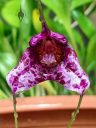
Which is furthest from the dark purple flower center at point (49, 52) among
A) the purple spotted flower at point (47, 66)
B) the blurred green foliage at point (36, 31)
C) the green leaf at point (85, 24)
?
the green leaf at point (85, 24)

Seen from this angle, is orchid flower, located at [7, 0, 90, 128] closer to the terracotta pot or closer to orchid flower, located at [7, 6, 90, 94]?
orchid flower, located at [7, 6, 90, 94]

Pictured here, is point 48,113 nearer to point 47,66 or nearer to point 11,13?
point 47,66

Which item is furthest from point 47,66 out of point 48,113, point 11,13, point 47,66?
point 11,13

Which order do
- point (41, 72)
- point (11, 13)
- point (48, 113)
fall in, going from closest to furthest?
point (41, 72), point (48, 113), point (11, 13)

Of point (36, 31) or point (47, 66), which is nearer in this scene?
point (47, 66)

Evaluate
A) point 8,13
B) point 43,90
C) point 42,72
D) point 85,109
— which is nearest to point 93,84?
point 43,90

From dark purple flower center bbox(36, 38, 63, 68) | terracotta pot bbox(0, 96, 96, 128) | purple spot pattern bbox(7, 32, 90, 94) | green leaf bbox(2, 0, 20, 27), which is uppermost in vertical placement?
dark purple flower center bbox(36, 38, 63, 68)

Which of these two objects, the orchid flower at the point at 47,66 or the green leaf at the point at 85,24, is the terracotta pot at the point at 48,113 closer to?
the orchid flower at the point at 47,66

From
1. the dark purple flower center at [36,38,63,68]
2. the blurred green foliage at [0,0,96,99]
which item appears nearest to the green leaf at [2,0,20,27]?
the blurred green foliage at [0,0,96,99]
